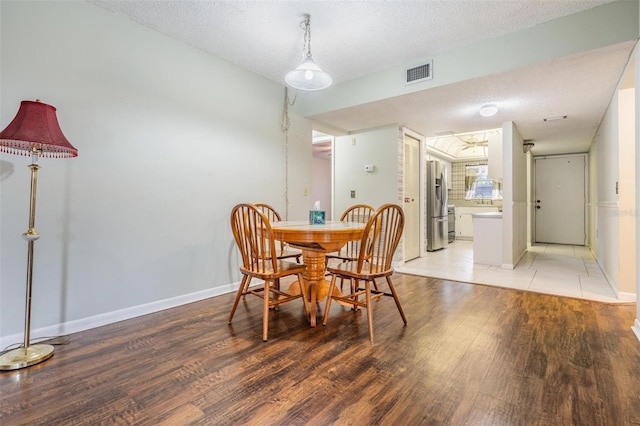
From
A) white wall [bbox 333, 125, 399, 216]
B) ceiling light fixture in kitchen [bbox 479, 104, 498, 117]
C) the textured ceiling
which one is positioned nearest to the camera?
the textured ceiling

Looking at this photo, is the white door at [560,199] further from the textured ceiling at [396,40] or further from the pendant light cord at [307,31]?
the pendant light cord at [307,31]

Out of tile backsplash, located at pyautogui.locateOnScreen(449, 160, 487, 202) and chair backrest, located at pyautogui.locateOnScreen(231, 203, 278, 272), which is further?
tile backsplash, located at pyautogui.locateOnScreen(449, 160, 487, 202)

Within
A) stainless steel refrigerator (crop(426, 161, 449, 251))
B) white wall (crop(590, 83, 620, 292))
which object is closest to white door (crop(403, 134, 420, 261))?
stainless steel refrigerator (crop(426, 161, 449, 251))

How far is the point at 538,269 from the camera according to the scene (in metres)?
4.25

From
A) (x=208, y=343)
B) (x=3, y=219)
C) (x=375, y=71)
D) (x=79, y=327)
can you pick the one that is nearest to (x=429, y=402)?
(x=208, y=343)

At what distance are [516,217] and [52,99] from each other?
18.5 ft

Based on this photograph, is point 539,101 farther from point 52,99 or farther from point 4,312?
point 4,312

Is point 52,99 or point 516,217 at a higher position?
point 52,99

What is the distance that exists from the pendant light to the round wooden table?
1215 mm

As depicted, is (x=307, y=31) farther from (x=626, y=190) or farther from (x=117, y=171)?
(x=626, y=190)

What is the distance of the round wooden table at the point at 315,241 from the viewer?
2.08 m

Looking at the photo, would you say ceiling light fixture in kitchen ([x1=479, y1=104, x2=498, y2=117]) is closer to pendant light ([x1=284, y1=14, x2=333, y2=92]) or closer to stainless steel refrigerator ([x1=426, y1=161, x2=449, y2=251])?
pendant light ([x1=284, y1=14, x2=333, y2=92])

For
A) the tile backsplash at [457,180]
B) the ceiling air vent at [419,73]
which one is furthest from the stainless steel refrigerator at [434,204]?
the ceiling air vent at [419,73]

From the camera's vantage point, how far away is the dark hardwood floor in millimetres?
1307
